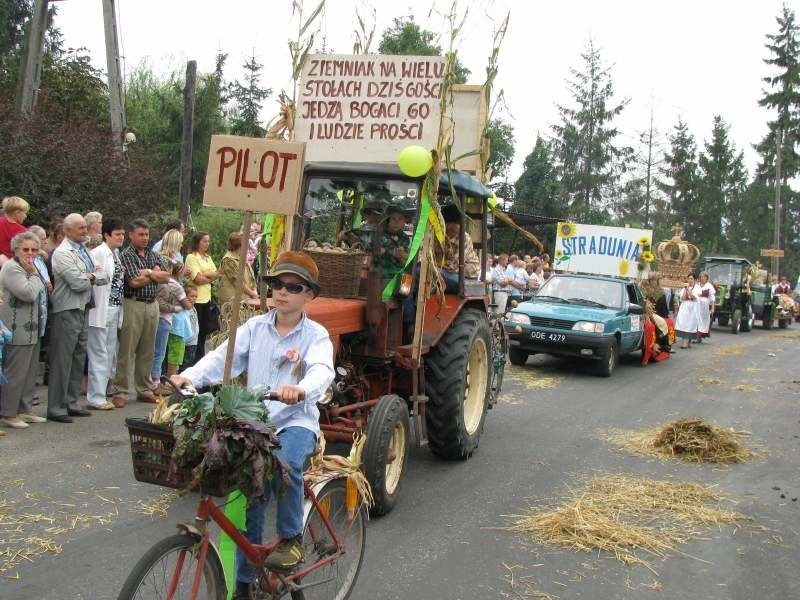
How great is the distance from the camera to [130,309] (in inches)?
342

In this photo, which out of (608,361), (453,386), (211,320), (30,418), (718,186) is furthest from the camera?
(718,186)

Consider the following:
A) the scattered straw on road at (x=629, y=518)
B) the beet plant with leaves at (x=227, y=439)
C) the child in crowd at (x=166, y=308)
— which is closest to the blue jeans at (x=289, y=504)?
the beet plant with leaves at (x=227, y=439)

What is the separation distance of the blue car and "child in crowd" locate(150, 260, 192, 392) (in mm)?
6082

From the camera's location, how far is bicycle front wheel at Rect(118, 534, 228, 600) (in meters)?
2.88

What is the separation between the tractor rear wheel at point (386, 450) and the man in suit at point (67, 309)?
12.7 ft

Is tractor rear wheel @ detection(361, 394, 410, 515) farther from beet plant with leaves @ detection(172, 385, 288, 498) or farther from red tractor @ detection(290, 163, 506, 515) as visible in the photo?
beet plant with leaves @ detection(172, 385, 288, 498)

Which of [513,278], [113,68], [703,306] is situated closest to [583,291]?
[513,278]

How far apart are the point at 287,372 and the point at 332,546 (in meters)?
0.97

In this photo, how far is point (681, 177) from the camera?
187 feet

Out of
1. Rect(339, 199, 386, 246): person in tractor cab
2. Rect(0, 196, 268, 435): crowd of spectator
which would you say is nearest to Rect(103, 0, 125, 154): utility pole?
Rect(0, 196, 268, 435): crowd of spectator

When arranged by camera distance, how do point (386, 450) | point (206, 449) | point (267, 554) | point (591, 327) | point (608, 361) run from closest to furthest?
point (206, 449)
point (267, 554)
point (386, 450)
point (591, 327)
point (608, 361)

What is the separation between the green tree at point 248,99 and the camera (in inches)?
1679

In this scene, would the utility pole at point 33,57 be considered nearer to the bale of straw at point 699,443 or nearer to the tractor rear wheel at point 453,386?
the tractor rear wheel at point 453,386

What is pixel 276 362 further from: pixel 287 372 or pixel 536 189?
pixel 536 189
